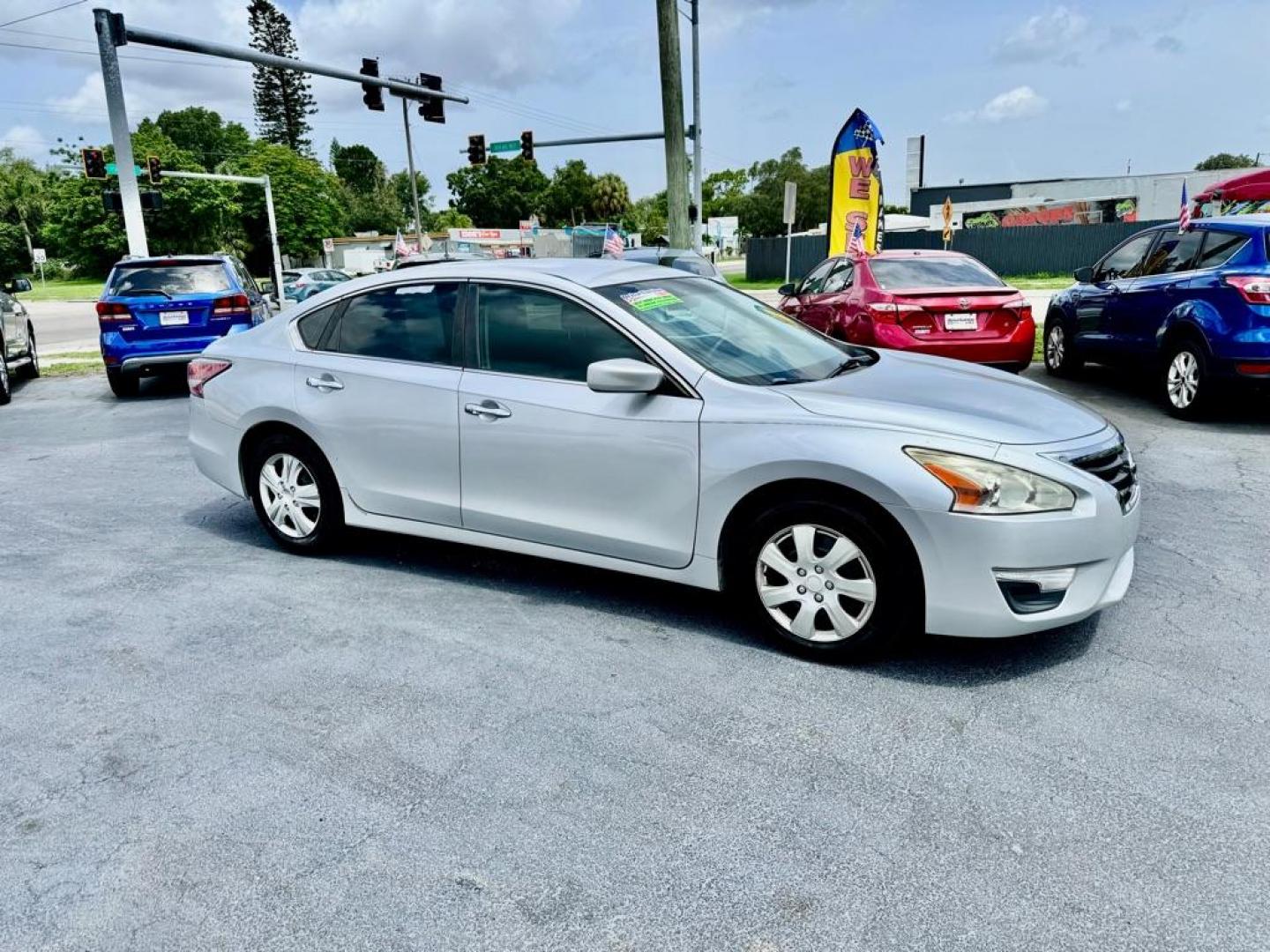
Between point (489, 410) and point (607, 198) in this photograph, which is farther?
point (607, 198)

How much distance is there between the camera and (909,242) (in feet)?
134

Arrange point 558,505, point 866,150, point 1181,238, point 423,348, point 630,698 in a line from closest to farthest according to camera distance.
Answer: point 630,698
point 558,505
point 423,348
point 1181,238
point 866,150

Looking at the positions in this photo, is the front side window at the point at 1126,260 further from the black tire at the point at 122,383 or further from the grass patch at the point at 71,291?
the grass patch at the point at 71,291

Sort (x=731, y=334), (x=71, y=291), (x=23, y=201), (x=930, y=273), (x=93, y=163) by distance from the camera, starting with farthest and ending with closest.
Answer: (x=23, y=201), (x=71, y=291), (x=93, y=163), (x=930, y=273), (x=731, y=334)

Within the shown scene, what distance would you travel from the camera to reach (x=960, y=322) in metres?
8.84

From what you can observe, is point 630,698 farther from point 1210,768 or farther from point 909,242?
point 909,242

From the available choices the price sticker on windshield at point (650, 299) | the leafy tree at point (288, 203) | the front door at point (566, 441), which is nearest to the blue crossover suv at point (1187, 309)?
the price sticker on windshield at point (650, 299)

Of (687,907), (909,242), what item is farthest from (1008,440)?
(909,242)

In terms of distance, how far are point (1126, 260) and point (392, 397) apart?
785cm

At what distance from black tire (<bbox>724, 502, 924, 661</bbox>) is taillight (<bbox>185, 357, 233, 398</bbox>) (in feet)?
10.5

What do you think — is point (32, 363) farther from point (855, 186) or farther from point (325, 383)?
point (855, 186)

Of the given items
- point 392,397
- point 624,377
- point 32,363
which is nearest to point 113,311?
point 32,363

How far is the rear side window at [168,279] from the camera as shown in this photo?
11281mm

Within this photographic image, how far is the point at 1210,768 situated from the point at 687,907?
1.75 meters
